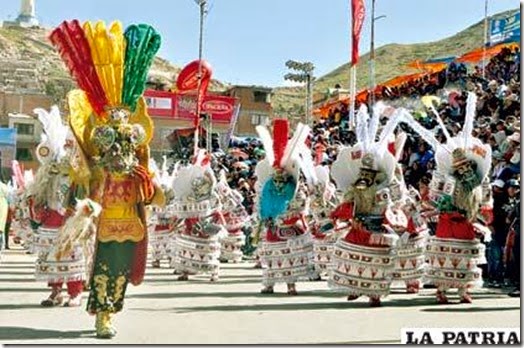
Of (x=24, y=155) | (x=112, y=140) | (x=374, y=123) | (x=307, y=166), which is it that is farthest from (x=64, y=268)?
(x=24, y=155)

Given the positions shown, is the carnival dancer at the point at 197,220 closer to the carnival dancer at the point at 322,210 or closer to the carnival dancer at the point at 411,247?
the carnival dancer at the point at 322,210

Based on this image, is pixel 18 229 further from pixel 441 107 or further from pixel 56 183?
pixel 56 183

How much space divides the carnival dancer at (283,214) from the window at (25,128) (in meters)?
40.8

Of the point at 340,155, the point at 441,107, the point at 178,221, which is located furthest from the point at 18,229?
the point at 340,155

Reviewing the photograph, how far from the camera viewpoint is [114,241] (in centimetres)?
823

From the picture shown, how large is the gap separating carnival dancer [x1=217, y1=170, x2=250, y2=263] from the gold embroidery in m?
10.1

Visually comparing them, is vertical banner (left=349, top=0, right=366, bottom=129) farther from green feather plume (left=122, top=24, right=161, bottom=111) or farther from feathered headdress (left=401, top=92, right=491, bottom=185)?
green feather plume (left=122, top=24, right=161, bottom=111)

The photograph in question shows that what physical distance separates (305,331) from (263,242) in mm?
4026

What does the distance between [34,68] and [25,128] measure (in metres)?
32.1

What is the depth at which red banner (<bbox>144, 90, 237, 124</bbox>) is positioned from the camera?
165ft

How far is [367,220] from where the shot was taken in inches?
418

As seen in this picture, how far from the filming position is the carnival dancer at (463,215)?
1079 cm

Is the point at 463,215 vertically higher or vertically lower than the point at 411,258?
higher

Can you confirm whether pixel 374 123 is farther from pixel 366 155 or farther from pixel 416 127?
pixel 416 127
